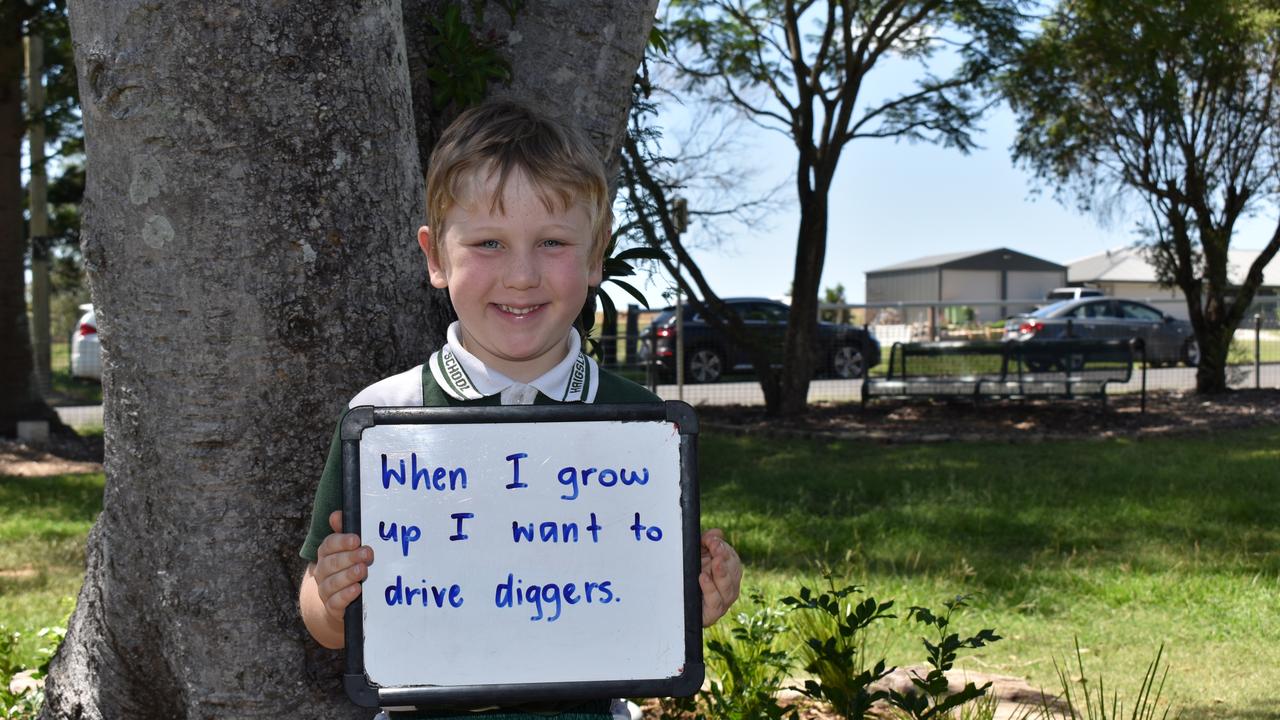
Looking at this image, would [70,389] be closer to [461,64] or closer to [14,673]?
[14,673]

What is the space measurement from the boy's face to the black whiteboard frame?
0.15 metres

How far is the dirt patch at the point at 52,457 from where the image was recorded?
939cm

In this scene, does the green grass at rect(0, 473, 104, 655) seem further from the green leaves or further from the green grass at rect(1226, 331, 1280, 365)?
the green grass at rect(1226, 331, 1280, 365)

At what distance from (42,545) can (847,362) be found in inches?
461

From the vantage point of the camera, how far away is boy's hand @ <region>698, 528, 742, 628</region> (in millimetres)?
1976

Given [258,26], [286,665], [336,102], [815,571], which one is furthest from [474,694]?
[815,571]

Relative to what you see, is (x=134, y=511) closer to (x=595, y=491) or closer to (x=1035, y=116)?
(x=595, y=491)

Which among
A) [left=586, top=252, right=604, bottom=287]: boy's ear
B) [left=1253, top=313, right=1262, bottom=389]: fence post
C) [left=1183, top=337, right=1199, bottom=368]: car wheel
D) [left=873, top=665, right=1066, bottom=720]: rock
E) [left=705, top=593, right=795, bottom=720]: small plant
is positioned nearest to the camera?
[left=586, top=252, right=604, bottom=287]: boy's ear

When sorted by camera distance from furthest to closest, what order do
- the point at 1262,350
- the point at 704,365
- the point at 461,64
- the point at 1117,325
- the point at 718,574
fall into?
the point at 1117,325
the point at 1262,350
the point at 704,365
the point at 461,64
the point at 718,574

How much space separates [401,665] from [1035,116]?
48.8 feet

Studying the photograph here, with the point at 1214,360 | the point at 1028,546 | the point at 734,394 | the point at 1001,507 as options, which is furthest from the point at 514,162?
the point at 1214,360

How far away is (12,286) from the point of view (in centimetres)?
1121

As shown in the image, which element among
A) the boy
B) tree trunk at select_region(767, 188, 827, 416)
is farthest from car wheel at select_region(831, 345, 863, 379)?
the boy

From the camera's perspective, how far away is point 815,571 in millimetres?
5504
